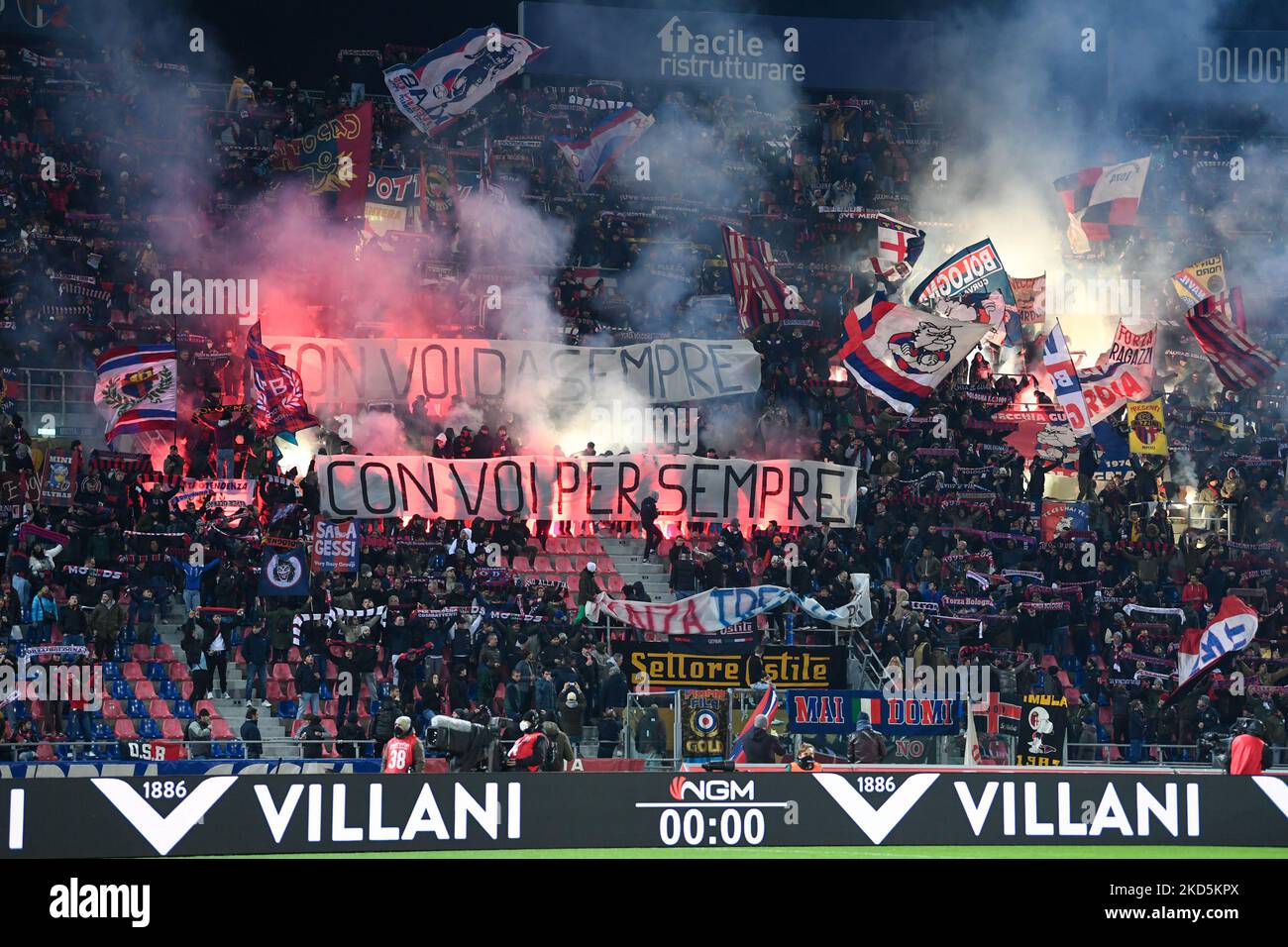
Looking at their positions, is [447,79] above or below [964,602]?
above

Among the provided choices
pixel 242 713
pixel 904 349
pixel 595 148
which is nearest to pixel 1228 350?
pixel 904 349

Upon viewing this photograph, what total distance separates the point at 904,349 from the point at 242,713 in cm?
1239

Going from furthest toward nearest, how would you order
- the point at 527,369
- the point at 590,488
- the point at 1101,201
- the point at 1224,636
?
the point at 1101,201 < the point at 527,369 < the point at 590,488 < the point at 1224,636

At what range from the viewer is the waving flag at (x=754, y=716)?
21.6 meters

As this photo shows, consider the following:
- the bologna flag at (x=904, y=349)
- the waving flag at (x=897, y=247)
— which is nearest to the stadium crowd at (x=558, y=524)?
the bologna flag at (x=904, y=349)

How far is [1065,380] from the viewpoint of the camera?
30.4 meters

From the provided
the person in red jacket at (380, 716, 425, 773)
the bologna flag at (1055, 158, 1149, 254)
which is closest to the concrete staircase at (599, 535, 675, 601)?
the person in red jacket at (380, 716, 425, 773)

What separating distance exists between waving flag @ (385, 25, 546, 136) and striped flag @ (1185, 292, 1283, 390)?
44.2ft

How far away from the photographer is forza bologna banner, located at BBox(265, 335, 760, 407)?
30266mm

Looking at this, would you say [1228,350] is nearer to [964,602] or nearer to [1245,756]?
[964,602]

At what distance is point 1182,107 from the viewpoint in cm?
3950

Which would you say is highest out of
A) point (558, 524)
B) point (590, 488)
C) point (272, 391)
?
point (272, 391)

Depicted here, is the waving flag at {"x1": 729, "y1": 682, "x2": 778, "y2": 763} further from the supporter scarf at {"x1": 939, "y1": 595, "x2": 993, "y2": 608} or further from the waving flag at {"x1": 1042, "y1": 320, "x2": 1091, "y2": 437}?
the waving flag at {"x1": 1042, "y1": 320, "x2": 1091, "y2": 437}

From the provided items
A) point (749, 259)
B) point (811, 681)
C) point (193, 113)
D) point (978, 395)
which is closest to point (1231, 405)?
point (978, 395)
